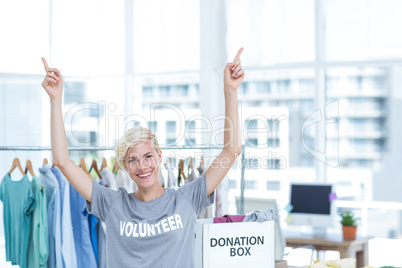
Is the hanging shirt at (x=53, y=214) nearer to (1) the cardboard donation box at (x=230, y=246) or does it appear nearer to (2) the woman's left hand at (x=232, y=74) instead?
(1) the cardboard donation box at (x=230, y=246)

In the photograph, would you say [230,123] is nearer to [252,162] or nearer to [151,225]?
[151,225]

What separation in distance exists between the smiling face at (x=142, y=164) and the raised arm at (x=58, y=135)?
0.16m

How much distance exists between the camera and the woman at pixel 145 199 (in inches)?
65.6

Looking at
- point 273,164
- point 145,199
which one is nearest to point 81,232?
point 145,199

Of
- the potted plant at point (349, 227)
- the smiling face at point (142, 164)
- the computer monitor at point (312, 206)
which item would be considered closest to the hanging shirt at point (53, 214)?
the smiling face at point (142, 164)

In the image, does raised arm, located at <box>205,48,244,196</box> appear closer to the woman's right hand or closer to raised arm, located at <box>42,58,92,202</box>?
raised arm, located at <box>42,58,92,202</box>

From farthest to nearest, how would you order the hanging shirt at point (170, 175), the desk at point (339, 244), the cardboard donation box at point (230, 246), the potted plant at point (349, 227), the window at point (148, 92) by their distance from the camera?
the window at point (148, 92) < the potted plant at point (349, 227) < the desk at point (339, 244) < the hanging shirt at point (170, 175) < the cardboard donation box at point (230, 246)

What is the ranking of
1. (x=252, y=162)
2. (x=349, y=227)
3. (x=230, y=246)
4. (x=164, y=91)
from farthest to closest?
(x=164, y=91) → (x=252, y=162) → (x=349, y=227) → (x=230, y=246)

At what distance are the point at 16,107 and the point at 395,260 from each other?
12.5 feet

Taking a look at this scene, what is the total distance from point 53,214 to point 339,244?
2112mm

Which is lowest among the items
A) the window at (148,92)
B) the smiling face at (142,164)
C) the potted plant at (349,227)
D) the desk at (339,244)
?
the desk at (339,244)

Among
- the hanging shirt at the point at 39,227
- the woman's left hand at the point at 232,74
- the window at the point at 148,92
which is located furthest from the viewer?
the window at the point at 148,92

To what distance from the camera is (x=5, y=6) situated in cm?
504

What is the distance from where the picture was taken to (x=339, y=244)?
4.11 meters
